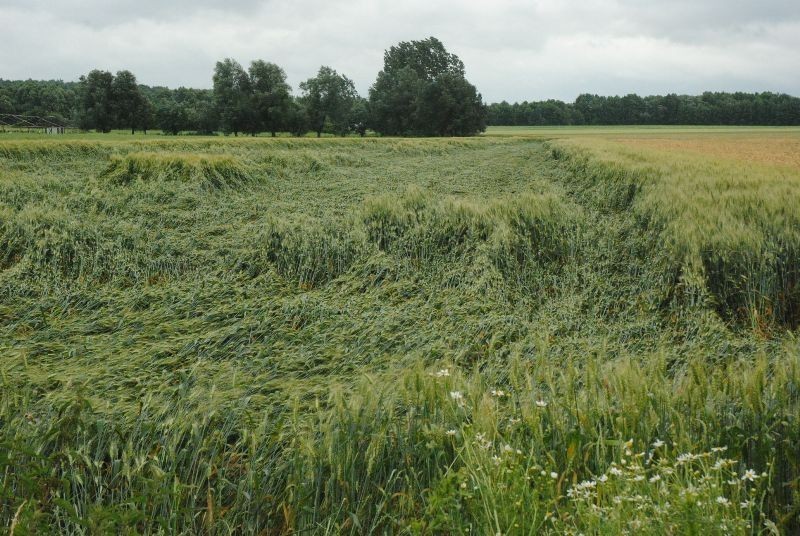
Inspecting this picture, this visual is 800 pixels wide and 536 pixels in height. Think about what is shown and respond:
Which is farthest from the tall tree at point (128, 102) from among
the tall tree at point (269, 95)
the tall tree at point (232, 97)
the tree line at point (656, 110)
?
the tree line at point (656, 110)

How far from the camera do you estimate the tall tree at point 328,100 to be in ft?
192

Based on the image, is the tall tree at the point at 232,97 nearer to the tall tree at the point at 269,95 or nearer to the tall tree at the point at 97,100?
the tall tree at the point at 269,95

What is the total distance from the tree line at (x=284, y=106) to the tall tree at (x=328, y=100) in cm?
11

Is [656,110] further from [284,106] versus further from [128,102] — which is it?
[128,102]

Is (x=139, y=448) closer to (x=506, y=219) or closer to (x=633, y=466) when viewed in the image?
(x=633, y=466)

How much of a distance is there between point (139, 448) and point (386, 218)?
14.4 ft

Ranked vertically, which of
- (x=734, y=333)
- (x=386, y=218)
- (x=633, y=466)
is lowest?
(x=734, y=333)

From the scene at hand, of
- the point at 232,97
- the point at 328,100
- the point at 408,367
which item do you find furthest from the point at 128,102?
the point at 408,367

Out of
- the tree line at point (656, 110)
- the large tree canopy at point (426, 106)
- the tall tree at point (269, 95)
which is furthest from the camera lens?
the tree line at point (656, 110)

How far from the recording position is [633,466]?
1780 millimetres

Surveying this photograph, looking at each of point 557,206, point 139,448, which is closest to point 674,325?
point 557,206

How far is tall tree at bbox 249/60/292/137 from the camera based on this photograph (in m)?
54.2

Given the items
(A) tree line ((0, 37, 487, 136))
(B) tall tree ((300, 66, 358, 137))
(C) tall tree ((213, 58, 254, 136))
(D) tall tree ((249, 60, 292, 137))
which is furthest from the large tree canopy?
(C) tall tree ((213, 58, 254, 136))

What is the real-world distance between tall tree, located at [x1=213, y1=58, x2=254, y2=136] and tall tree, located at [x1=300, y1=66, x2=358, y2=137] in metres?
6.79
